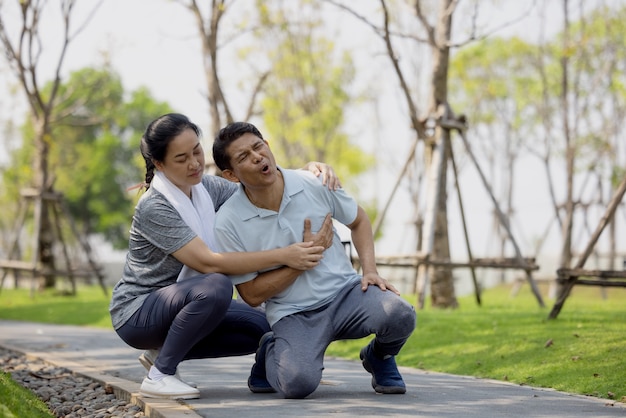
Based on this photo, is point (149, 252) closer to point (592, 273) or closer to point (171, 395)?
point (171, 395)

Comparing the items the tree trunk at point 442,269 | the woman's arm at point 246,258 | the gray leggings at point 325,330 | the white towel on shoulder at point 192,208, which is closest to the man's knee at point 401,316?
the gray leggings at point 325,330

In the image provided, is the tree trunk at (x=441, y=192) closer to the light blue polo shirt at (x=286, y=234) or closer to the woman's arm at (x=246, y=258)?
the light blue polo shirt at (x=286, y=234)

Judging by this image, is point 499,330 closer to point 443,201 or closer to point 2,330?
point 443,201

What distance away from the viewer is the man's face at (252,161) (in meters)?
5.35

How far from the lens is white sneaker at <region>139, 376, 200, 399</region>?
5438 millimetres

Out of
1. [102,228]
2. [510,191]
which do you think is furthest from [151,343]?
[102,228]

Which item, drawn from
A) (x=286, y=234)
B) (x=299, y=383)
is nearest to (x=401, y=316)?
(x=299, y=383)

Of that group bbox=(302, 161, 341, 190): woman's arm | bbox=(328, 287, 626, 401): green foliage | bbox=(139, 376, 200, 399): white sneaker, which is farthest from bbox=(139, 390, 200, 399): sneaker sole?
A: bbox=(328, 287, 626, 401): green foliage

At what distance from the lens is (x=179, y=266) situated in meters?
5.63

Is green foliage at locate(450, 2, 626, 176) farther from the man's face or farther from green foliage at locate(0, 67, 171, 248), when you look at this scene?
green foliage at locate(0, 67, 171, 248)

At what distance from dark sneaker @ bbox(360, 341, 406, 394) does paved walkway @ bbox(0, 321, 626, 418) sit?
0.07 metres

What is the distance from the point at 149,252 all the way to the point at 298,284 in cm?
90

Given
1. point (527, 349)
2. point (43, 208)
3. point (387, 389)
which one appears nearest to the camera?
point (387, 389)

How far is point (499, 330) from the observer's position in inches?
363
